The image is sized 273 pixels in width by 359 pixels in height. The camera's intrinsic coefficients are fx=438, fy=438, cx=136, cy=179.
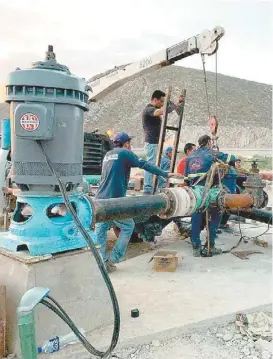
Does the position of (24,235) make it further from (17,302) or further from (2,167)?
(2,167)

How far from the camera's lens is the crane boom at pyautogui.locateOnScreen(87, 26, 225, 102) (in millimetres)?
6871

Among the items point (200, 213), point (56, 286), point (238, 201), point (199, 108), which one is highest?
point (199, 108)

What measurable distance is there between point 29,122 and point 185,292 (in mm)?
2422

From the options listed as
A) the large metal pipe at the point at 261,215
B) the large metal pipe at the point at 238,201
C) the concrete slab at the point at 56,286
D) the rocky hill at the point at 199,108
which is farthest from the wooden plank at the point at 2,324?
the rocky hill at the point at 199,108

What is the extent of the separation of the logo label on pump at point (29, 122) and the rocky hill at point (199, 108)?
43.5 meters

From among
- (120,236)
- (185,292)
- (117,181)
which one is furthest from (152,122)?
(185,292)

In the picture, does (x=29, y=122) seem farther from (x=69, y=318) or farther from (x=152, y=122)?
(x=152, y=122)

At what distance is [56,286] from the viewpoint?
3109mm

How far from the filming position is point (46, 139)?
2.98 metres

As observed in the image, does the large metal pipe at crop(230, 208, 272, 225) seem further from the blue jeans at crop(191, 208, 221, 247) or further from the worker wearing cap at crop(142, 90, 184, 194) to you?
the worker wearing cap at crop(142, 90, 184, 194)

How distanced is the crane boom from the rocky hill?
1431 inches

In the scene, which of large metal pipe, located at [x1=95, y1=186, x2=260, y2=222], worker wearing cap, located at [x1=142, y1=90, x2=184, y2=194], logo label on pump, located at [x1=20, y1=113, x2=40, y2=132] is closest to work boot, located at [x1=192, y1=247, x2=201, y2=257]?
large metal pipe, located at [x1=95, y1=186, x2=260, y2=222]

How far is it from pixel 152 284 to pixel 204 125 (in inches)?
1848

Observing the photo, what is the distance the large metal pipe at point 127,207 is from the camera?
12.1 feet
